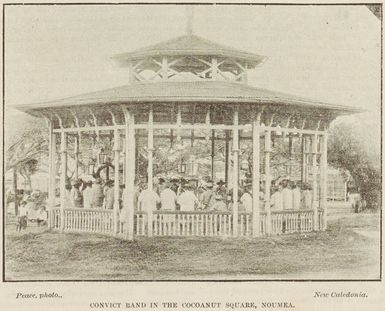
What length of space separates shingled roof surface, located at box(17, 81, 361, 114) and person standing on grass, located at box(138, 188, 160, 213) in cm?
198

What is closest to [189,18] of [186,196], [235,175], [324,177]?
[235,175]

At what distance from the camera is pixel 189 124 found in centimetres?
1542

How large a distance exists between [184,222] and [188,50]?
145 inches

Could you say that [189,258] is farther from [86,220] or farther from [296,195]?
[296,195]

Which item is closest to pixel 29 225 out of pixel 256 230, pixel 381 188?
pixel 256 230

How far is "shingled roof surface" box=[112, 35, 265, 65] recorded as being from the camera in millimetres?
15477

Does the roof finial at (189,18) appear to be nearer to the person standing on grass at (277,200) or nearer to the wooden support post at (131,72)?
the wooden support post at (131,72)

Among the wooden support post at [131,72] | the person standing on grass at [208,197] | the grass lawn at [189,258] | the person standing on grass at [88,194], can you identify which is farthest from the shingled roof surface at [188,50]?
the grass lawn at [189,258]

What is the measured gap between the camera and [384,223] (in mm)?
12625

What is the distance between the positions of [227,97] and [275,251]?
3.18m

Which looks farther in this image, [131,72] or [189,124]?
[131,72]

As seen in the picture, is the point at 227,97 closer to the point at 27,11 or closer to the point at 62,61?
the point at 62,61

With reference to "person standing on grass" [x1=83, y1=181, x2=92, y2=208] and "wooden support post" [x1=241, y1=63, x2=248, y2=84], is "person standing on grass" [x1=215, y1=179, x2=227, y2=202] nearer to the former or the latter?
"wooden support post" [x1=241, y1=63, x2=248, y2=84]

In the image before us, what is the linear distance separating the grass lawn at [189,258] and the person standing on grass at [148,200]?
74cm
